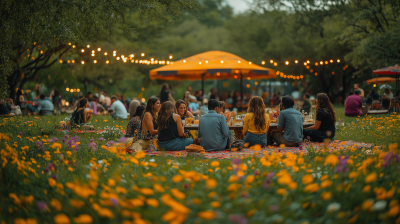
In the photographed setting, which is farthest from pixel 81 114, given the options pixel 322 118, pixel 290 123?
pixel 322 118

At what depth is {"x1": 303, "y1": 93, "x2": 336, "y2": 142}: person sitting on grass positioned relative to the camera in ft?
27.3

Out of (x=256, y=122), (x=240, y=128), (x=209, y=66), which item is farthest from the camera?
(x=209, y=66)

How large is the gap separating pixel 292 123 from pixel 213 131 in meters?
1.78

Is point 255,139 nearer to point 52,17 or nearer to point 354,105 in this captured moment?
point 52,17

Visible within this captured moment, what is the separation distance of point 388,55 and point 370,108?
2.66m

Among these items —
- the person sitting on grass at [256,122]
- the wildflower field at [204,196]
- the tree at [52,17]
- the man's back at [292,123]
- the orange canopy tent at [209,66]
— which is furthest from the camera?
the orange canopy tent at [209,66]

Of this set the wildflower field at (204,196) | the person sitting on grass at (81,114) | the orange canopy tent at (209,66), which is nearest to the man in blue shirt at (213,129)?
the wildflower field at (204,196)

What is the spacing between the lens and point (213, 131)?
759cm

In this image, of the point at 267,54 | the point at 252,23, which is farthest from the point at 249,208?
the point at 252,23

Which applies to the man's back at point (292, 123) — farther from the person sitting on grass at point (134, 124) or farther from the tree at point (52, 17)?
the tree at point (52, 17)

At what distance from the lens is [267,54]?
33375 millimetres

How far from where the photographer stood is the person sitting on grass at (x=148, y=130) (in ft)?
25.2

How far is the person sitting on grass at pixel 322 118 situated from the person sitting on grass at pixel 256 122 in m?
1.34

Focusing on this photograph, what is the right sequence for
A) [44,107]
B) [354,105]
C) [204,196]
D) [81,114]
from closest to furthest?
[204,196], [81,114], [354,105], [44,107]
